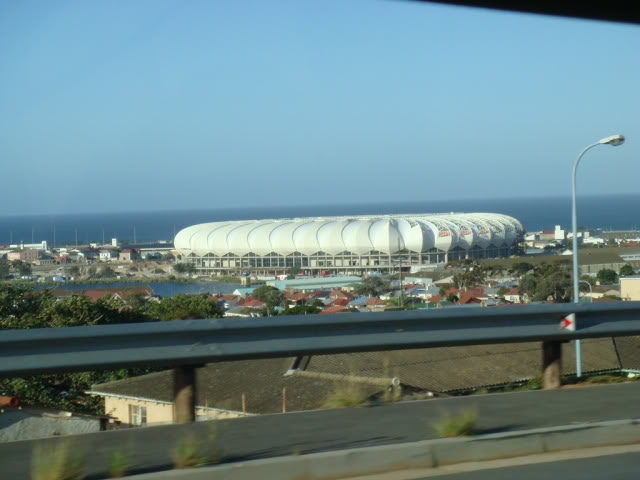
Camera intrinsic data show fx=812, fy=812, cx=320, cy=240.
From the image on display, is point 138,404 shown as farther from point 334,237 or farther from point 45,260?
point 334,237

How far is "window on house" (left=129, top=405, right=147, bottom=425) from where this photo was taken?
6.21 meters

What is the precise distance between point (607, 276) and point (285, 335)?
15797mm

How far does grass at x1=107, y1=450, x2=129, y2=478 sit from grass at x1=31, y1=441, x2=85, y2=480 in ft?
0.44

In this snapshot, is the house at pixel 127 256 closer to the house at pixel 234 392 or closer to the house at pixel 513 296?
the house at pixel 513 296

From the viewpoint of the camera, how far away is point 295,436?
481 cm

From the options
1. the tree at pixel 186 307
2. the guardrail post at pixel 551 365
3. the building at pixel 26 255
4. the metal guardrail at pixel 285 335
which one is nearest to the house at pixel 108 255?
the building at pixel 26 255

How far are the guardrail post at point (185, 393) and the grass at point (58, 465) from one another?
0.92 m

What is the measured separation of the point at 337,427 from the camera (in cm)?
502

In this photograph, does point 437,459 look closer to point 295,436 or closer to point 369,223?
point 295,436

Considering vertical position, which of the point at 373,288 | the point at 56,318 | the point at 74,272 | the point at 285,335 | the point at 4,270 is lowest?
the point at 373,288

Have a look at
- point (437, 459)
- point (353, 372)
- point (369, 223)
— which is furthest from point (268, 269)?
point (437, 459)

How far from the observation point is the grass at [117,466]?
4.02 meters

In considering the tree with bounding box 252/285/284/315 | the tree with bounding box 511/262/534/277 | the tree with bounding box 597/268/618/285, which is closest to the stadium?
the tree with bounding box 511/262/534/277

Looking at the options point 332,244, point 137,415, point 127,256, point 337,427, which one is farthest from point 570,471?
point 332,244
